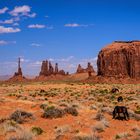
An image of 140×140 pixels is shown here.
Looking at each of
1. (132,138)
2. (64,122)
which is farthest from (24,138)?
(64,122)

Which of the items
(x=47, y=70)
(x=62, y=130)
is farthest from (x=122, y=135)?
(x=47, y=70)

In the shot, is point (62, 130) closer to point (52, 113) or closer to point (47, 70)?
point (52, 113)

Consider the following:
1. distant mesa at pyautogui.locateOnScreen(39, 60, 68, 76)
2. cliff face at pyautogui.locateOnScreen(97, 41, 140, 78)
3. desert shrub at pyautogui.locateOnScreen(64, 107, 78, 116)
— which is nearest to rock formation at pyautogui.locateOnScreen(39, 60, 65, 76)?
distant mesa at pyautogui.locateOnScreen(39, 60, 68, 76)

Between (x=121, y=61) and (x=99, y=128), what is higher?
(x=121, y=61)

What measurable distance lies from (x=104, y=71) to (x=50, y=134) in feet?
301

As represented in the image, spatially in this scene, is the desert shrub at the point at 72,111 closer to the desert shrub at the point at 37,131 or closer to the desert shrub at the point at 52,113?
the desert shrub at the point at 52,113

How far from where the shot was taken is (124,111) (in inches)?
828

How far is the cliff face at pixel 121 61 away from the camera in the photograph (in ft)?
341

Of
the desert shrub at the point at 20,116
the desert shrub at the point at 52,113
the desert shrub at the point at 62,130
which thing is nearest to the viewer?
the desert shrub at the point at 62,130

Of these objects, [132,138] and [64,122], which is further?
[64,122]

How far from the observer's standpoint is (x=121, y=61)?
10738 cm

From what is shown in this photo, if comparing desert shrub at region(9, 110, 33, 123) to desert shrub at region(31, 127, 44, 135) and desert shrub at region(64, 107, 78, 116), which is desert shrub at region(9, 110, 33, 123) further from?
desert shrub at region(64, 107, 78, 116)

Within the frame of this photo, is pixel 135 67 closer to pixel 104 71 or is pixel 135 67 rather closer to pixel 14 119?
pixel 104 71

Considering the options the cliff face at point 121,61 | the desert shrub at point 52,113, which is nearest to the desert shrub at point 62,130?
the desert shrub at point 52,113
